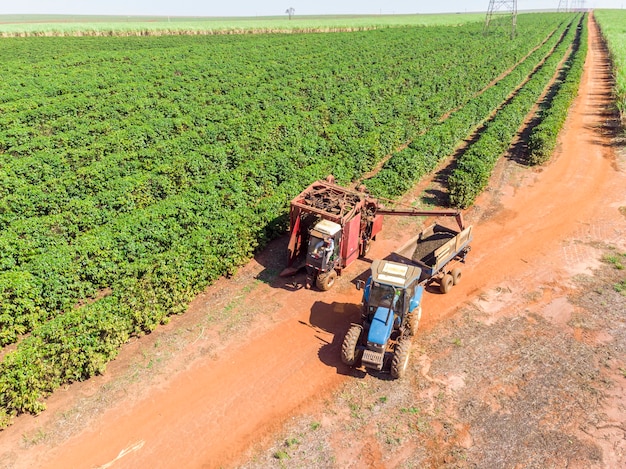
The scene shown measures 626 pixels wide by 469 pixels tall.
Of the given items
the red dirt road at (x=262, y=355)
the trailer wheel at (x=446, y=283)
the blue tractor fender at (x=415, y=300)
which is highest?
the blue tractor fender at (x=415, y=300)

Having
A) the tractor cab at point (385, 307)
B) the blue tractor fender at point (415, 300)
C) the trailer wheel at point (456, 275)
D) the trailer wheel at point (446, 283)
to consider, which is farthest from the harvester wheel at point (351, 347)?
→ the trailer wheel at point (456, 275)

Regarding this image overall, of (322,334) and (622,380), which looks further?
(322,334)

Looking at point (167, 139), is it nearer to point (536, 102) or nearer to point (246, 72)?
point (246, 72)

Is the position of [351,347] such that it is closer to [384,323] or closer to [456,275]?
[384,323]

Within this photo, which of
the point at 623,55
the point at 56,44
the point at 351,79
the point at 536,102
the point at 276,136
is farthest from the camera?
the point at 56,44

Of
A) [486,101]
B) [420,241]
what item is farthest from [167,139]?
[486,101]

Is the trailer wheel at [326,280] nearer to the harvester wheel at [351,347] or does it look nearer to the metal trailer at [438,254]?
the metal trailer at [438,254]
